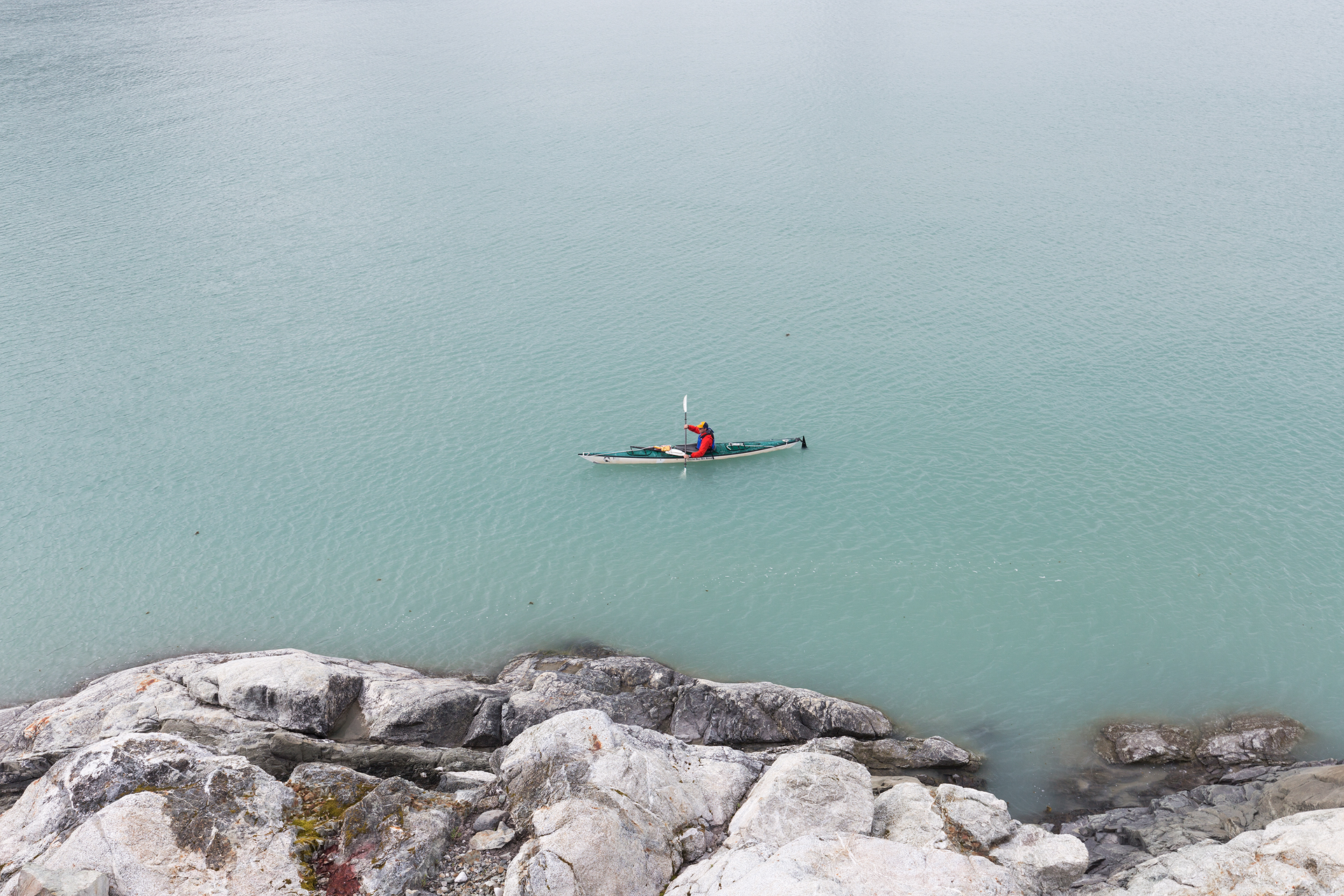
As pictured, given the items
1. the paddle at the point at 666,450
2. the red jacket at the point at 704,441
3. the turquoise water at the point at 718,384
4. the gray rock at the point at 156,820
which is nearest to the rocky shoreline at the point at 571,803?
the gray rock at the point at 156,820

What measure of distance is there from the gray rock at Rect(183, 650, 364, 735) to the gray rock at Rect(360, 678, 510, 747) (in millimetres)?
876

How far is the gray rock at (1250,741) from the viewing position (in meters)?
27.1

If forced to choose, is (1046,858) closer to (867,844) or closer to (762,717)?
(867,844)

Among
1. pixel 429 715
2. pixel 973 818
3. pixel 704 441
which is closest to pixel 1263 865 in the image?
pixel 973 818

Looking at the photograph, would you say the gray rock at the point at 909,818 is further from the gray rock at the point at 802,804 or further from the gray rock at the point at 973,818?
the gray rock at the point at 802,804

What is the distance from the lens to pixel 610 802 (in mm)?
19672

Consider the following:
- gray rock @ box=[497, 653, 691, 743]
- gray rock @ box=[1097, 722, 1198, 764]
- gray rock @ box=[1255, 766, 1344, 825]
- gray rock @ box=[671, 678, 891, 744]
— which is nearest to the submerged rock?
gray rock @ box=[671, 678, 891, 744]

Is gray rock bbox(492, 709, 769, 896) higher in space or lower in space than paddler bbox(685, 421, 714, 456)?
lower

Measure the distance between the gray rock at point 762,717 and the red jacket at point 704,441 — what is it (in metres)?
15.9

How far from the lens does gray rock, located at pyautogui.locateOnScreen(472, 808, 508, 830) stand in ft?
64.4

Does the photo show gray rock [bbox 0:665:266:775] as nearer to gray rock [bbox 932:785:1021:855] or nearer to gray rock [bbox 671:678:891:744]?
gray rock [bbox 671:678:891:744]

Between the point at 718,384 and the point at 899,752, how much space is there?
26.3 m

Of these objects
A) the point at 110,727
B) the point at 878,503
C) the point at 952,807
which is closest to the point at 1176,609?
the point at 878,503

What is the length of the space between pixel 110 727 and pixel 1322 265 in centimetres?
6650
